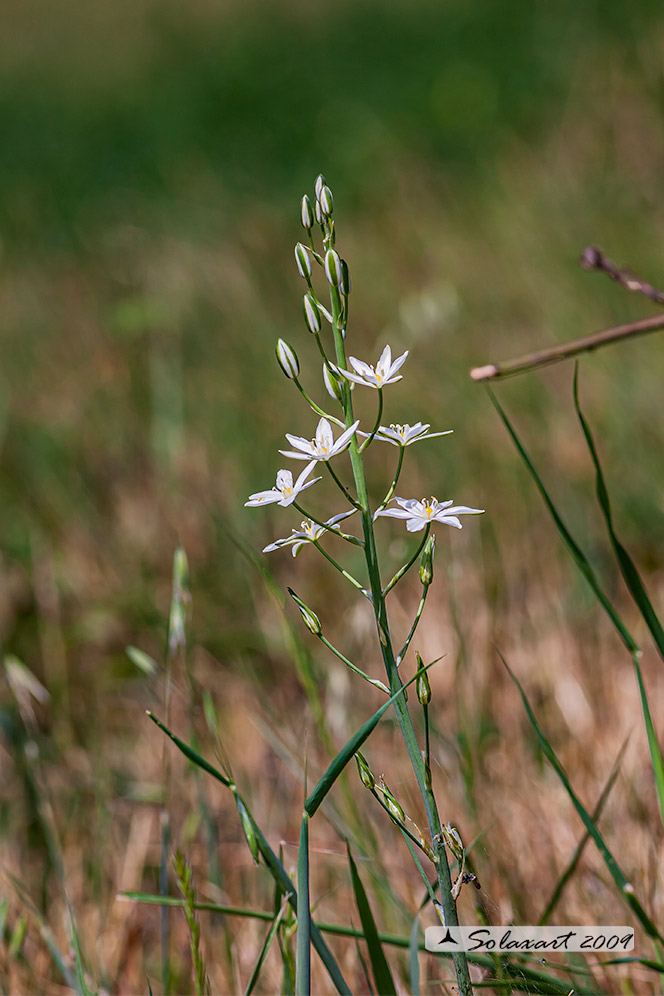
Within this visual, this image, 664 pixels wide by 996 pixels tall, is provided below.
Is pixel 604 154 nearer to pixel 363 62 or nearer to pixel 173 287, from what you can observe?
pixel 173 287

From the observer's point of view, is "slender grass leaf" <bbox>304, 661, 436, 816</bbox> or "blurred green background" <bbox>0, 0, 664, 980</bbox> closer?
"slender grass leaf" <bbox>304, 661, 436, 816</bbox>

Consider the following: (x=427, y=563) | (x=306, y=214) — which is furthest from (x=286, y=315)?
(x=427, y=563)

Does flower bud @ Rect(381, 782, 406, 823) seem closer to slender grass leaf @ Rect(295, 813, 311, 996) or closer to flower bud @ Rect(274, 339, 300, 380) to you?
slender grass leaf @ Rect(295, 813, 311, 996)

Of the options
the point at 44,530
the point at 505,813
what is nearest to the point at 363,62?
the point at 44,530

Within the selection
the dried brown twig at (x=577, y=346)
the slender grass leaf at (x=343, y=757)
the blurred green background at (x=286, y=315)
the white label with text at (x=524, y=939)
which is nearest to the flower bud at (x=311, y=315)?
the dried brown twig at (x=577, y=346)

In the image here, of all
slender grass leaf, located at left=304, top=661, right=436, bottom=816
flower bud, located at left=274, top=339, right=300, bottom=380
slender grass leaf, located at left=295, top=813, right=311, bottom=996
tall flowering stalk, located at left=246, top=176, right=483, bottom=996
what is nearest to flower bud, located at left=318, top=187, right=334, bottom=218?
tall flowering stalk, located at left=246, top=176, right=483, bottom=996

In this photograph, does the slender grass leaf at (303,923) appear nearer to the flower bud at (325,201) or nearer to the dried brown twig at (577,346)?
the dried brown twig at (577,346)
